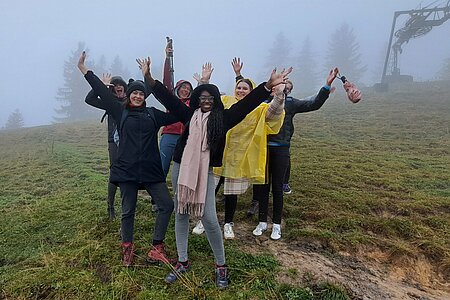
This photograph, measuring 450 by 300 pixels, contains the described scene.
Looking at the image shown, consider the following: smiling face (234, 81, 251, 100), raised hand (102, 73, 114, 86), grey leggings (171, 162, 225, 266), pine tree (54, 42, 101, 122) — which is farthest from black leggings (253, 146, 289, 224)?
pine tree (54, 42, 101, 122)

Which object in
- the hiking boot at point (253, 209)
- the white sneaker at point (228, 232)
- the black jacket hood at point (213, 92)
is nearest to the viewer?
the black jacket hood at point (213, 92)

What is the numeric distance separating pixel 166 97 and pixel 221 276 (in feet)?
7.03

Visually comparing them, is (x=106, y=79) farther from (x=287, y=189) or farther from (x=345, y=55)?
(x=345, y=55)

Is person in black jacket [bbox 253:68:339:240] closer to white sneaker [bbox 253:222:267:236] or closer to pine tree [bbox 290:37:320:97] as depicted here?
white sneaker [bbox 253:222:267:236]

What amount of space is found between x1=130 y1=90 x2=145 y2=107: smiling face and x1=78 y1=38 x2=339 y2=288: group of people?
0.01 m

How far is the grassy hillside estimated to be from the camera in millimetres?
3570

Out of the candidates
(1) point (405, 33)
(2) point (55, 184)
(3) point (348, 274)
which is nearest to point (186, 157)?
(3) point (348, 274)

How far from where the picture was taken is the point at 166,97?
3793mm

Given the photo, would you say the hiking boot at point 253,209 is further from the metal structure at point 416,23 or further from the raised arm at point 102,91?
the metal structure at point 416,23

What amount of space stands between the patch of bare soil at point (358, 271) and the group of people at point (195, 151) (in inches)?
15.4

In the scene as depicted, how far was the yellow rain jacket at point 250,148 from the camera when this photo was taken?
443cm

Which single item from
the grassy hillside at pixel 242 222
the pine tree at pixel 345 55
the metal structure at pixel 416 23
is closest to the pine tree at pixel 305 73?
the pine tree at pixel 345 55

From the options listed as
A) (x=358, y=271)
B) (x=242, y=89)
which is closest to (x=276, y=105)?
(x=242, y=89)

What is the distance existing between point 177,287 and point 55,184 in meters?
6.50
